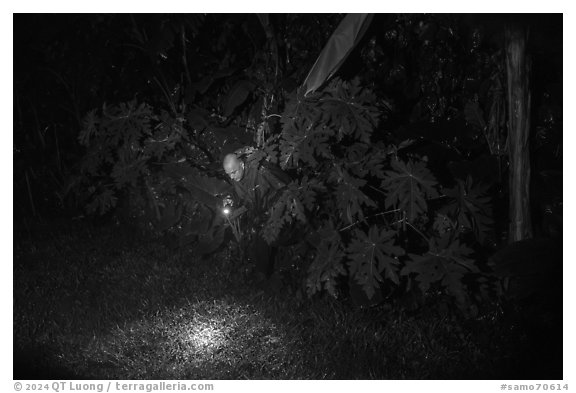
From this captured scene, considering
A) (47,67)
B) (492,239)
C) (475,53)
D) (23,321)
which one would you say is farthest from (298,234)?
(47,67)

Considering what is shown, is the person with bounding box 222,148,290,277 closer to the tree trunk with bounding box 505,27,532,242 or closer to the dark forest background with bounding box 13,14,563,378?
the dark forest background with bounding box 13,14,563,378

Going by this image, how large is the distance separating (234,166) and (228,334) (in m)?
1.08

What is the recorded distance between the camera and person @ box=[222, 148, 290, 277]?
3.99m

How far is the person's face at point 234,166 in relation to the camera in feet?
14.0

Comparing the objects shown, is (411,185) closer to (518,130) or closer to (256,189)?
(518,130)

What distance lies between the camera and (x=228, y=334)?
3916 millimetres

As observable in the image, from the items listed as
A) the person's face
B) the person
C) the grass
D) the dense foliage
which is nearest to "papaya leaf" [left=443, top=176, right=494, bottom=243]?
the dense foliage

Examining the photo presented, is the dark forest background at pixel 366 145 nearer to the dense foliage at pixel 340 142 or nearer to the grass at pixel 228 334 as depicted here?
the dense foliage at pixel 340 142

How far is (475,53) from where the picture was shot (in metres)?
4.12

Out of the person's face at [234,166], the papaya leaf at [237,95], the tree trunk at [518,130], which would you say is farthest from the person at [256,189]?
the tree trunk at [518,130]

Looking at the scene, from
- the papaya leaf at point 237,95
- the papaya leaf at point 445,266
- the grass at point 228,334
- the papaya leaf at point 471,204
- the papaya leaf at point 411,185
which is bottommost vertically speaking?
the grass at point 228,334

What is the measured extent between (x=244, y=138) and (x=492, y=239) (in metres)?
1.84
